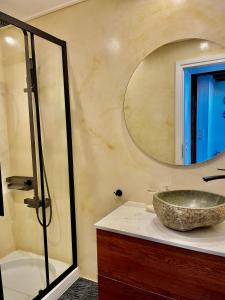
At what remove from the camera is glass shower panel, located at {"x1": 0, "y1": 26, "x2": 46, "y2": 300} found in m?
1.98

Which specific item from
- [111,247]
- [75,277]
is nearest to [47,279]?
[75,277]

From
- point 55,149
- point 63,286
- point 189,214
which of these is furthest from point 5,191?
point 189,214

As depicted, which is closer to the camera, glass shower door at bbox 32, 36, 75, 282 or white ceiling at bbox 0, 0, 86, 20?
white ceiling at bbox 0, 0, 86, 20

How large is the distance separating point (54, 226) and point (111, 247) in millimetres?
941

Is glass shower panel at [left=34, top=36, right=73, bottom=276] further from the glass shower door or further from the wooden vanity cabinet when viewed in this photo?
the wooden vanity cabinet

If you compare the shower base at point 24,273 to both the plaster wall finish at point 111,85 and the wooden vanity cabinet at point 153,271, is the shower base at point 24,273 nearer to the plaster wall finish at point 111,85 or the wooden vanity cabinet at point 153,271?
the plaster wall finish at point 111,85

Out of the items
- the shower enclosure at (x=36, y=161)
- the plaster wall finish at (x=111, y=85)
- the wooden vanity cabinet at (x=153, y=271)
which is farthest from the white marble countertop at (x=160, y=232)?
the shower enclosure at (x=36, y=161)

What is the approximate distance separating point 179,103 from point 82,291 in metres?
1.69

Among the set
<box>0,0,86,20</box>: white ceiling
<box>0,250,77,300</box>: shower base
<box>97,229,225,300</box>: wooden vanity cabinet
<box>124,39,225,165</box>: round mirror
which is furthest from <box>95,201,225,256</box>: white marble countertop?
<box>0,0,86,20</box>: white ceiling

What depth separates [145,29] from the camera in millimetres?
1549

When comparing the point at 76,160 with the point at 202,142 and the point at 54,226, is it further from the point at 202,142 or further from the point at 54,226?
the point at 202,142

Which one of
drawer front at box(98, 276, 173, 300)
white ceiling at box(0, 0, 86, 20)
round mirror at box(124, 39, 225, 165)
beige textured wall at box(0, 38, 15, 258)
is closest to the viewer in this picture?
drawer front at box(98, 276, 173, 300)

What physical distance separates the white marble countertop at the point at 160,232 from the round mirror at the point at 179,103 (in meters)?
0.43

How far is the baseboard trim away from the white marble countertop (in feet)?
2.95
